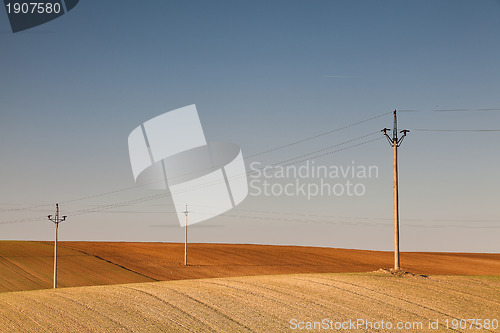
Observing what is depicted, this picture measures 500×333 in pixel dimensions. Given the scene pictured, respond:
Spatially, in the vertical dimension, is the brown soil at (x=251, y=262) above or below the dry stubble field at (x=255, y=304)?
below

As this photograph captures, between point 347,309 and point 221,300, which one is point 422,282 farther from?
point 221,300

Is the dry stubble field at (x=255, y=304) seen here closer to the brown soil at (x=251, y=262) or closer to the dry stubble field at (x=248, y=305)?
the dry stubble field at (x=248, y=305)

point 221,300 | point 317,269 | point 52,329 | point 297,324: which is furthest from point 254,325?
point 317,269

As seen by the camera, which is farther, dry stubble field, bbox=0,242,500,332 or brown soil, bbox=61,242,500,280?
brown soil, bbox=61,242,500,280

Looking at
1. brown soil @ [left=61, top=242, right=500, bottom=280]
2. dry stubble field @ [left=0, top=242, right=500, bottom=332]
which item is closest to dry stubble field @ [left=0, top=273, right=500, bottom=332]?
dry stubble field @ [left=0, top=242, right=500, bottom=332]

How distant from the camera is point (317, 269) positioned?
201ft

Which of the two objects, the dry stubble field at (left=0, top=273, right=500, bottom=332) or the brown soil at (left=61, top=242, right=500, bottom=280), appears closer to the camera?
the dry stubble field at (left=0, top=273, right=500, bottom=332)

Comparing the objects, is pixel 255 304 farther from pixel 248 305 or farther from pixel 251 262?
pixel 251 262

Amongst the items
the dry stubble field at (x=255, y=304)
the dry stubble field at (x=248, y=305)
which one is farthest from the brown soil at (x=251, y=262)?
the dry stubble field at (x=248, y=305)

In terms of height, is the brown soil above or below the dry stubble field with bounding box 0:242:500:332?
below

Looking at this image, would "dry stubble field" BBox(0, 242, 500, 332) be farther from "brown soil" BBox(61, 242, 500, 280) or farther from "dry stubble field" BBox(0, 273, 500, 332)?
"brown soil" BBox(61, 242, 500, 280)

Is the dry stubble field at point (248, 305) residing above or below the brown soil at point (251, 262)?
above

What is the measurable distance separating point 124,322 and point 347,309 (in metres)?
7.79

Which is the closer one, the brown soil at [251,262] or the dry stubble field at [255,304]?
the dry stubble field at [255,304]
